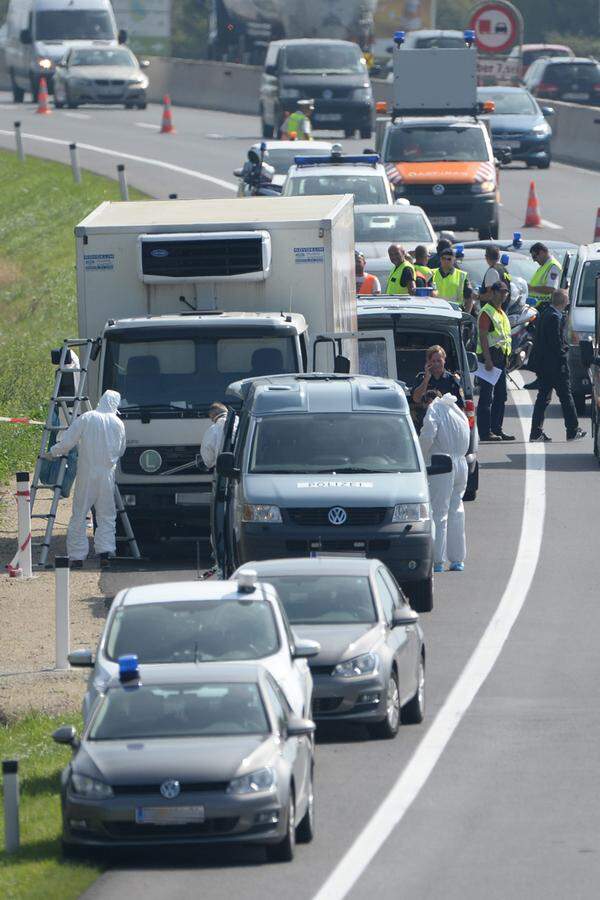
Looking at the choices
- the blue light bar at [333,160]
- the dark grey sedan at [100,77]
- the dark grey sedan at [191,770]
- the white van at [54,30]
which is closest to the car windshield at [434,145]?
the blue light bar at [333,160]

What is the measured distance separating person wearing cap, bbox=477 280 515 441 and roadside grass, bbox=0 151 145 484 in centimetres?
553

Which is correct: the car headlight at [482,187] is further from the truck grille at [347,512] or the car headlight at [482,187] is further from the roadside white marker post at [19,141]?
the truck grille at [347,512]

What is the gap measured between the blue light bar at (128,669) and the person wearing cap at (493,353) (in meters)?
14.2

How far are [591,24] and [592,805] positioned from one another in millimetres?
82073

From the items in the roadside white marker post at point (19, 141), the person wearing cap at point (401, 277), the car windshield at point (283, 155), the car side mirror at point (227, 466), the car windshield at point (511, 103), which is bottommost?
the roadside white marker post at point (19, 141)

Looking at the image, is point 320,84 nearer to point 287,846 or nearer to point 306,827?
point 306,827

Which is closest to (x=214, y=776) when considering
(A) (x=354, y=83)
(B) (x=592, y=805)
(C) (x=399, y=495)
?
(B) (x=592, y=805)

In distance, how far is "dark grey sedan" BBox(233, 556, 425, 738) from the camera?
1429 cm

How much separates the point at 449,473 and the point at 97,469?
319 cm

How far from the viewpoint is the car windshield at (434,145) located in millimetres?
40406

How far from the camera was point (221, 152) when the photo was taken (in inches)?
2210

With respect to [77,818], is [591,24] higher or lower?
lower

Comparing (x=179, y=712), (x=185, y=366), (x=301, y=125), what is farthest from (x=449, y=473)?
(x=301, y=125)

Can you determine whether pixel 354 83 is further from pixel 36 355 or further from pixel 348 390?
pixel 348 390
